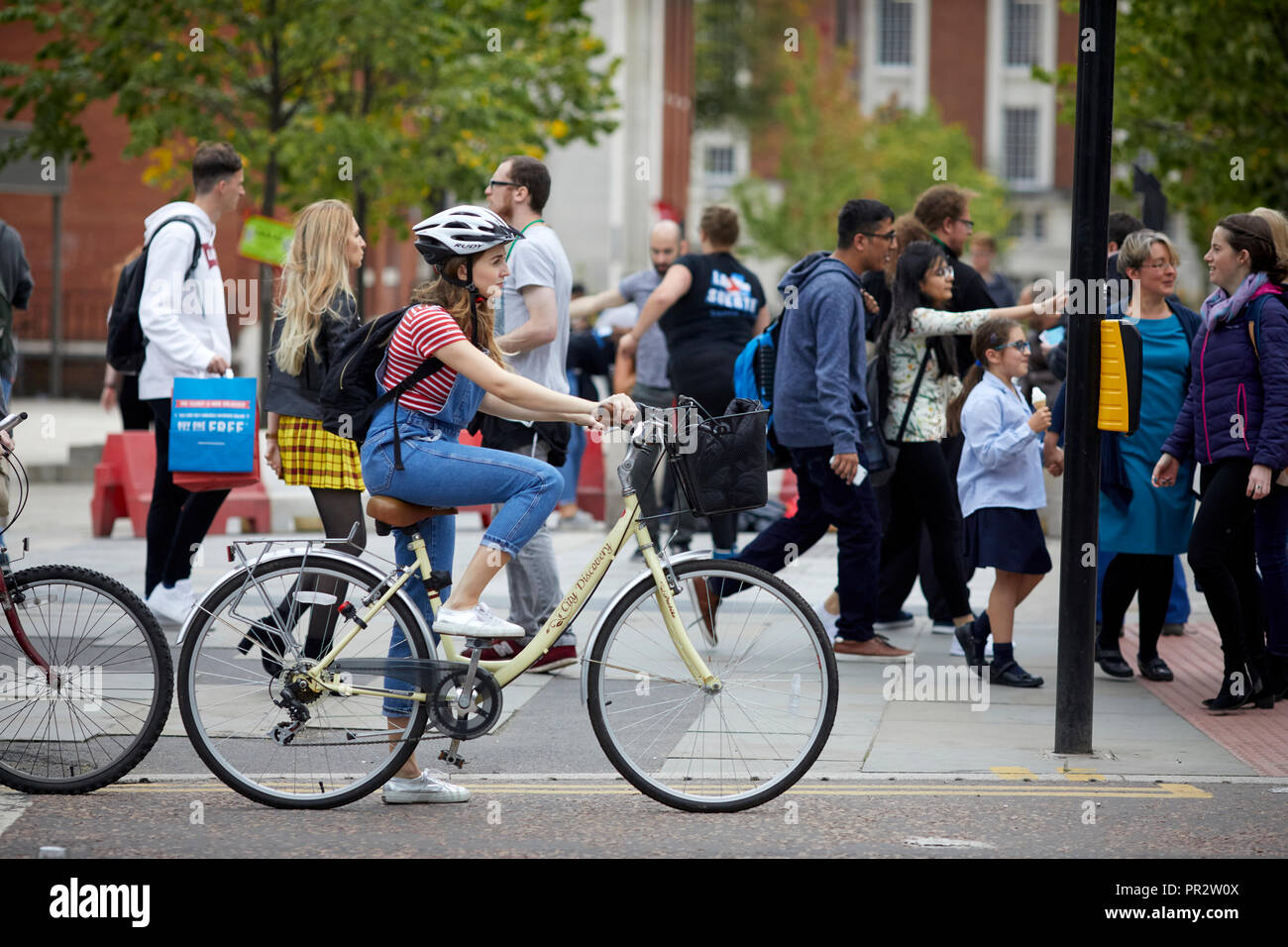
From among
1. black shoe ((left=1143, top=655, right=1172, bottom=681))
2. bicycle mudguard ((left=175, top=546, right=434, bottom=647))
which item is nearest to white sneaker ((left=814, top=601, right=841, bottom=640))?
black shoe ((left=1143, top=655, right=1172, bottom=681))

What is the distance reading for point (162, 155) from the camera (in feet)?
59.0

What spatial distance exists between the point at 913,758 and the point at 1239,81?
40.1ft

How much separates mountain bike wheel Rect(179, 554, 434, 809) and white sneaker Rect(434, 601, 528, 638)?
8 cm

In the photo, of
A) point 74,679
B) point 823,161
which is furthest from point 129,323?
point 823,161

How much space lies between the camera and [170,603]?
807cm

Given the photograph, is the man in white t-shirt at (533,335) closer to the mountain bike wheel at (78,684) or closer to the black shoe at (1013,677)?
the black shoe at (1013,677)

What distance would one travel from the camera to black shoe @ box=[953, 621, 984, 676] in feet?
→ 24.8

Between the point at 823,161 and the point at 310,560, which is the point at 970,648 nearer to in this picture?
the point at 310,560

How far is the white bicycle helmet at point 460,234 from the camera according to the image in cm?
517

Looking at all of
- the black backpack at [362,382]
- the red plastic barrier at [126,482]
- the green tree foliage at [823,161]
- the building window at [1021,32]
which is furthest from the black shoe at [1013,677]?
the building window at [1021,32]

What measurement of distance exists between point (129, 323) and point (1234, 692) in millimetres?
5164

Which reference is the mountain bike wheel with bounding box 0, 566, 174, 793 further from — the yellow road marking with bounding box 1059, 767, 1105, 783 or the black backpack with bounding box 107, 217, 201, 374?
the black backpack with bounding box 107, 217, 201, 374
